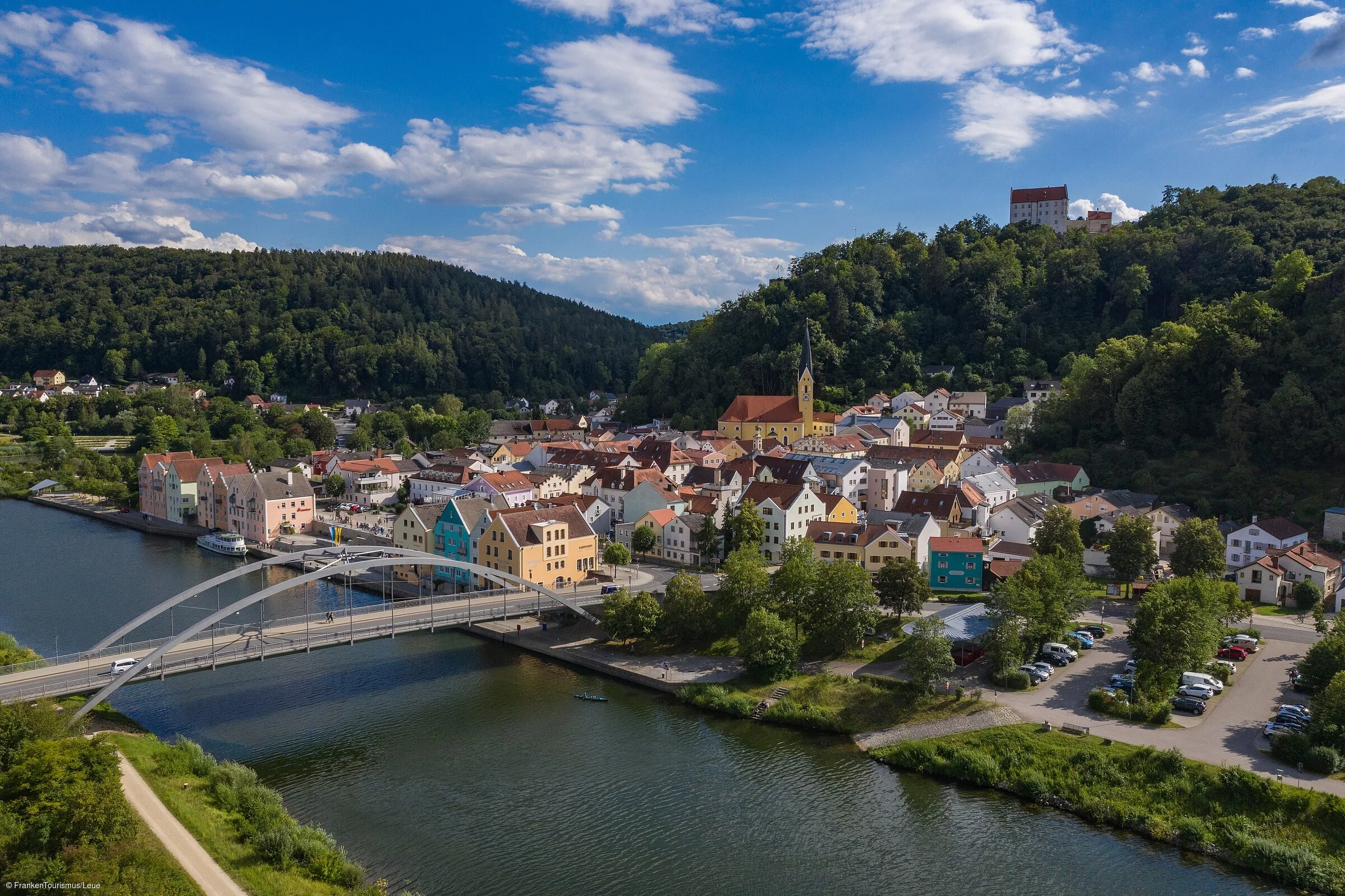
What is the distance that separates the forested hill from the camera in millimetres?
94438

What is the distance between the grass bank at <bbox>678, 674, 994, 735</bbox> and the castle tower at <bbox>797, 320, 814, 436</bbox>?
38.3 m

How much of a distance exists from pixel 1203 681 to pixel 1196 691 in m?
0.41

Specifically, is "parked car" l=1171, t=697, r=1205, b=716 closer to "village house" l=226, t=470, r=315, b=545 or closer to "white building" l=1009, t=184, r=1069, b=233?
"village house" l=226, t=470, r=315, b=545

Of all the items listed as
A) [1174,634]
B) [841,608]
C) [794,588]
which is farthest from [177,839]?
[1174,634]

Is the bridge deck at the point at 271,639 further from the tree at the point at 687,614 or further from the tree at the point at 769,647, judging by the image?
the tree at the point at 769,647

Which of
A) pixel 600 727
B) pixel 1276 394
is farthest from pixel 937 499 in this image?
pixel 600 727

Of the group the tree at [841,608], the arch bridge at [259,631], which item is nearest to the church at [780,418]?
the arch bridge at [259,631]

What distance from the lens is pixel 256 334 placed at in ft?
316

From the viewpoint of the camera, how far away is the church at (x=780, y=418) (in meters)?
60.2

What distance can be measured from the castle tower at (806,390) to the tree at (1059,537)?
29.4m

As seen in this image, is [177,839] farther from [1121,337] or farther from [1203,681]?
[1121,337]

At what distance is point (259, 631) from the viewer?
73.5 feet

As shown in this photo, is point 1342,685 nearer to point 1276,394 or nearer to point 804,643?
point 804,643

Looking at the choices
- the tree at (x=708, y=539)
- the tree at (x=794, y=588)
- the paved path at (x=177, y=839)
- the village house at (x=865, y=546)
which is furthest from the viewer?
the tree at (x=708, y=539)
